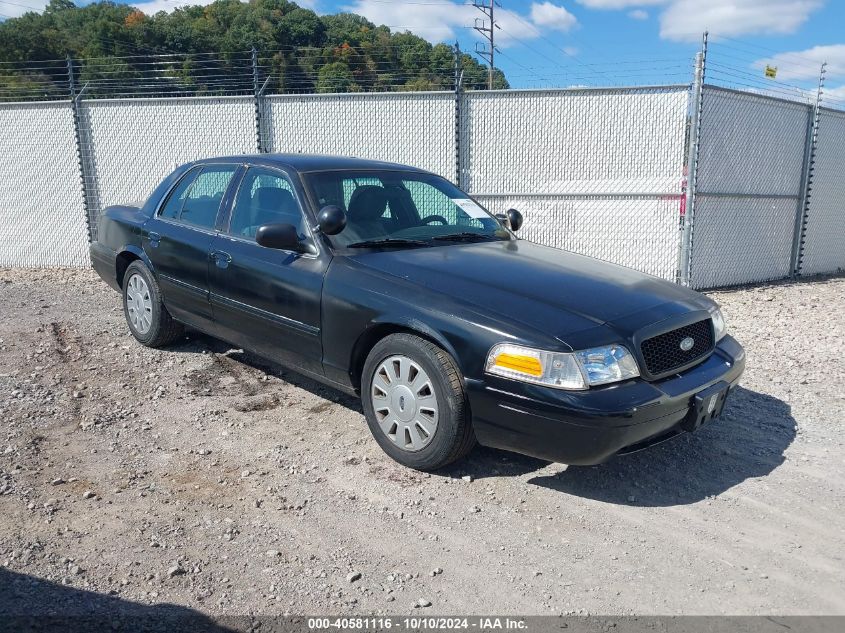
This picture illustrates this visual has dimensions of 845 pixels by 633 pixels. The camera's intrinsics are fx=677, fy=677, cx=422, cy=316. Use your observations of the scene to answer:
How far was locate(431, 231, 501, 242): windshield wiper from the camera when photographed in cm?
450

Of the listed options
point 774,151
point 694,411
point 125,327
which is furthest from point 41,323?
point 774,151

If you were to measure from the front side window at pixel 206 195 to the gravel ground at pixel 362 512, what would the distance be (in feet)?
4.09

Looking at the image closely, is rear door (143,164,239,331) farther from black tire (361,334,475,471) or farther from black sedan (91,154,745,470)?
black tire (361,334,475,471)

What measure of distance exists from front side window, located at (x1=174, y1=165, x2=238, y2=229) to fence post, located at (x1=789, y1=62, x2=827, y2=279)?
317 inches

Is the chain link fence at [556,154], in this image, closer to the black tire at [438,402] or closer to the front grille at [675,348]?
the front grille at [675,348]

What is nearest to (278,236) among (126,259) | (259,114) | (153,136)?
(126,259)

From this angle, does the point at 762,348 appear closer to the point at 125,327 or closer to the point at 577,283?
the point at 577,283

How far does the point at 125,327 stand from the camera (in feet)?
22.1

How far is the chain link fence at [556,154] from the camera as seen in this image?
838 cm

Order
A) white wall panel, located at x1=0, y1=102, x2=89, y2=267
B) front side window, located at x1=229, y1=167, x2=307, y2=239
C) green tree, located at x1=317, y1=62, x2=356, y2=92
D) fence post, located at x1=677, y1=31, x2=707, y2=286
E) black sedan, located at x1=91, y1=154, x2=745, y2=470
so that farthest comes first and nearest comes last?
1. green tree, located at x1=317, y1=62, x2=356, y2=92
2. white wall panel, located at x1=0, y1=102, x2=89, y2=267
3. fence post, located at x1=677, y1=31, x2=707, y2=286
4. front side window, located at x1=229, y1=167, x2=307, y2=239
5. black sedan, located at x1=91, y1=154, x2=745, y2=470

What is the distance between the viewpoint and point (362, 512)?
11.1 ft

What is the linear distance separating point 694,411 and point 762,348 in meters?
3.26

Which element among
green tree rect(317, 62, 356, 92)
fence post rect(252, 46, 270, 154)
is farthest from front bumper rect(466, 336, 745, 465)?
green tree rect(317, 62, 356, 92)

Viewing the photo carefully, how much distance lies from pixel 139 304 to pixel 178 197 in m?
1.06
